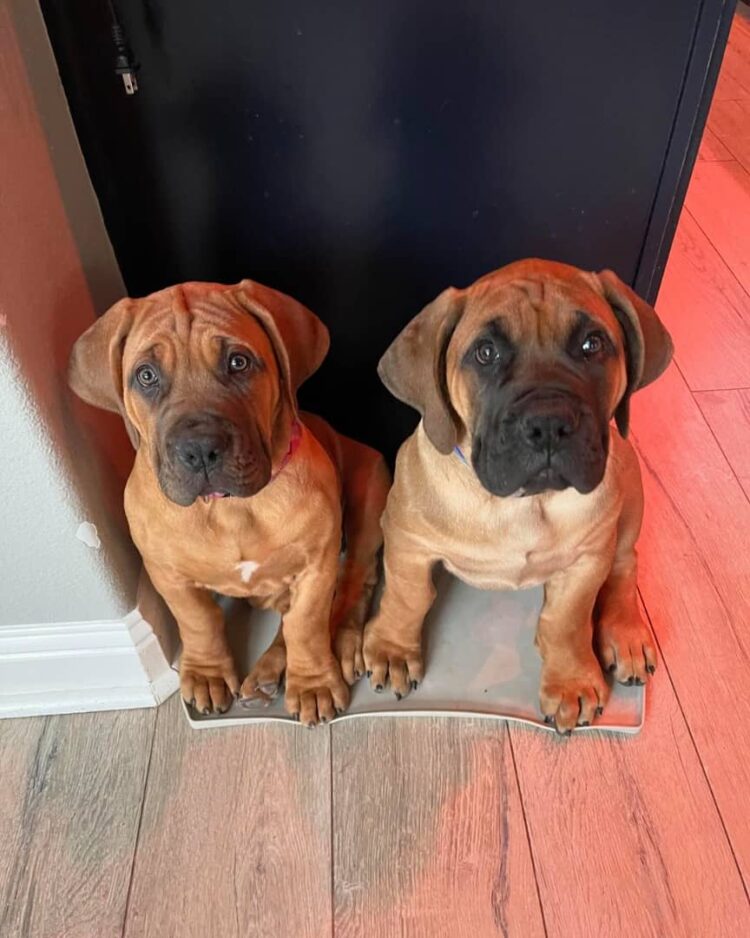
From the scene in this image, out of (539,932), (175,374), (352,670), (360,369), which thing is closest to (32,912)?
(352,670)

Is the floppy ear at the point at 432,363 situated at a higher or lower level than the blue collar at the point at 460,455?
higher

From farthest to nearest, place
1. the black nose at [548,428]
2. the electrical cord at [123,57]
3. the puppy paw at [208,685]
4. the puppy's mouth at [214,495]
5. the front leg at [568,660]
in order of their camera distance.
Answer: the puppy paw at [208,685] < the front leg at [568,660] < the electrical cord at [123,57] < the puppy's mouth at [214,495] < the black nose at [548,428]

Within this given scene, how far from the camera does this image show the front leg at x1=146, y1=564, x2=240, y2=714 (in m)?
1.95

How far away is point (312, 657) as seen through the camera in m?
2.03

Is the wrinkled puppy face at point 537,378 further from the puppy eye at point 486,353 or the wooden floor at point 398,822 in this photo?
the wooden floor at point 398,822

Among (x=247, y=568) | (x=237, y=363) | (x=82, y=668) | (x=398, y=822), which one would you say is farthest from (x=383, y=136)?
(x=398, y=822)

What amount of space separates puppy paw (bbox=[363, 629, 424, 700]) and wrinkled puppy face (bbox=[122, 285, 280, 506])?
2.30 feet

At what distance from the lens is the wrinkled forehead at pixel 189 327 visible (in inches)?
61.6

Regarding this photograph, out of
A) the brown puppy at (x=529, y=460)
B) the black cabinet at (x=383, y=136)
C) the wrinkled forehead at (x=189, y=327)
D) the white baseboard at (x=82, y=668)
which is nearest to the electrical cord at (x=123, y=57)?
the black cabinet at (x=383, y=136)

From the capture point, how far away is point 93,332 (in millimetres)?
1609

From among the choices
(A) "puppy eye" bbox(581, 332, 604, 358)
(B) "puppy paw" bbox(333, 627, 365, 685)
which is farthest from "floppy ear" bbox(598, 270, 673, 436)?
(B) "puppy paw" bbox(333, 627, 365, 685)

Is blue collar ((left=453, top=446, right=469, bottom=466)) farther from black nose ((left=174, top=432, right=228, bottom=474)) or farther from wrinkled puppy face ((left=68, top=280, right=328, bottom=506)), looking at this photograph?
black nose ((left=174, top=432, right=228, bottom=474))

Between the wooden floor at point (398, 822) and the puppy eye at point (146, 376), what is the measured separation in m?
0.93

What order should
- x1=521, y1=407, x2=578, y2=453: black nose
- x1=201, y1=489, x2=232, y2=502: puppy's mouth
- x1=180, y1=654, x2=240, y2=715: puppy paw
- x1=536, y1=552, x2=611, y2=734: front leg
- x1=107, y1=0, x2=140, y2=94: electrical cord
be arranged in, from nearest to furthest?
x1=521, y1=407, x2=578, y2=453: black nose
x1=201, y1=489, x2=232, y2=502: puppy's mouth
x1=107, y1=0, x2=140, y2=94: electrical cord
x1=536, y1=552, x2=611, y2=734: front leg
x1=180, y1=654, x2=240, y2=715: puppy paw
